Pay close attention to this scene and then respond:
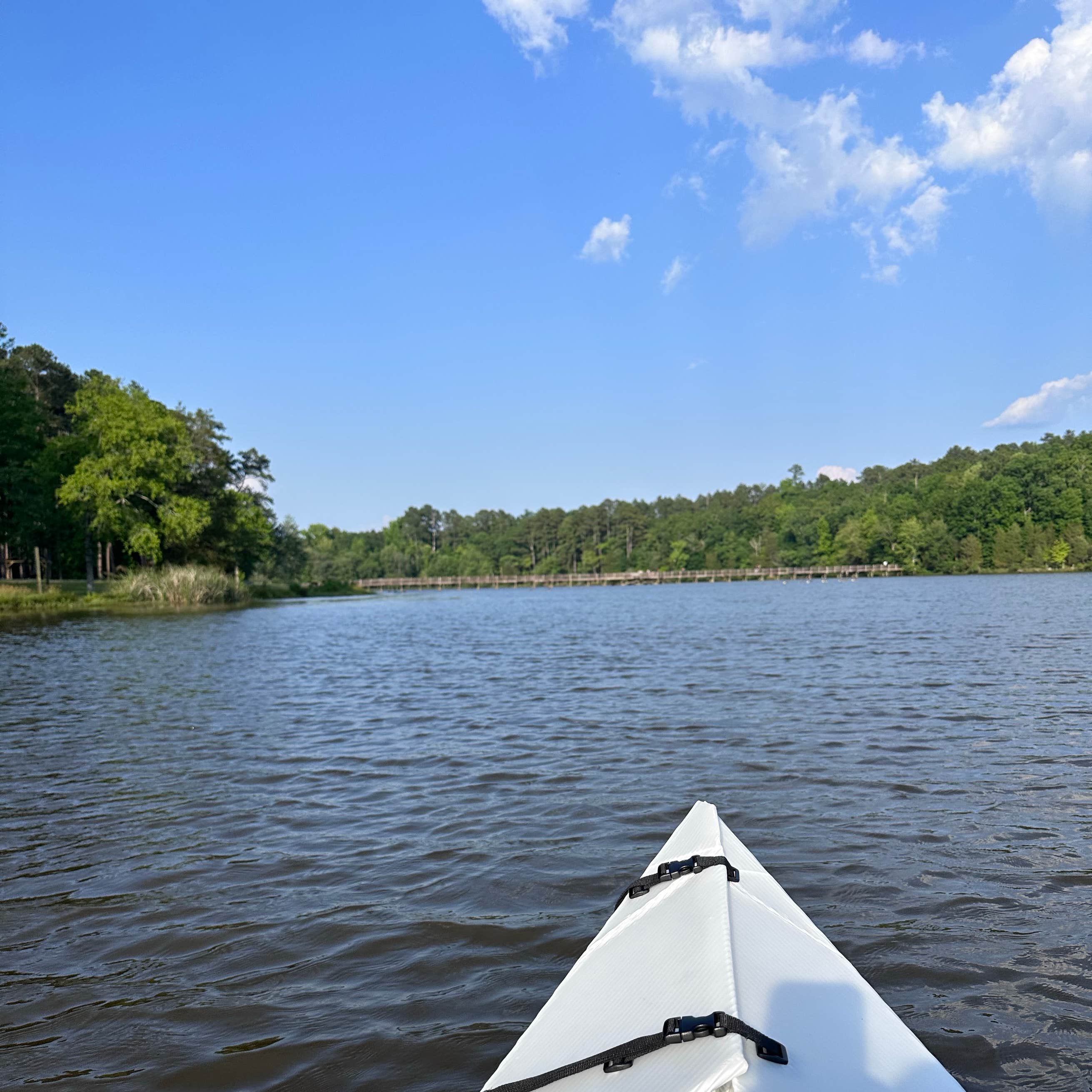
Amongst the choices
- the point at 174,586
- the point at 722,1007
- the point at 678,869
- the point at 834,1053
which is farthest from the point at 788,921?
the point at 174,586

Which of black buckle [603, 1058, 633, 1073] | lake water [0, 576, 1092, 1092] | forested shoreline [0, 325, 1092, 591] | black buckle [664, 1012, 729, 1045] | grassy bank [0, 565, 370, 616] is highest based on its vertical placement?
forested shoreline [0, 325, 1092, 591]

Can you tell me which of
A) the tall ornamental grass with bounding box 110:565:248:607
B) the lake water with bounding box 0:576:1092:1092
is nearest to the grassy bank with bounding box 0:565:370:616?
the tall ornamental grass with bounding box 110:565:248:607

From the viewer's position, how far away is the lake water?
3.56 metres

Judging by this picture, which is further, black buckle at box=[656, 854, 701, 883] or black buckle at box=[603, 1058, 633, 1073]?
black buckle at box=[656, 854, 701, 883]

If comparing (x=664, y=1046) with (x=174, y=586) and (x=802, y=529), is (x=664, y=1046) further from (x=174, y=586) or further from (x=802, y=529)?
(x=802, y=529)

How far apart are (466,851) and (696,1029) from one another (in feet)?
12.6

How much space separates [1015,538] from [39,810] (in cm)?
11764

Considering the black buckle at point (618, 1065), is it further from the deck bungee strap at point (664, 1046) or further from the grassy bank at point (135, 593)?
the grassy bank at point (135, 593)

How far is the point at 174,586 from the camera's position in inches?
1690

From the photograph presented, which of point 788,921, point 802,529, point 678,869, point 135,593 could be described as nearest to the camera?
point 788,921

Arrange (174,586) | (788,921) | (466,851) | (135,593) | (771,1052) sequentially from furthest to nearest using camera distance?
(135,593)
(174,586)
(466,851)
(788,921)
(771,1052)

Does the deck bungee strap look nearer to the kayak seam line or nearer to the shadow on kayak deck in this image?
the shadow on kayak deck

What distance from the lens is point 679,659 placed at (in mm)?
17953

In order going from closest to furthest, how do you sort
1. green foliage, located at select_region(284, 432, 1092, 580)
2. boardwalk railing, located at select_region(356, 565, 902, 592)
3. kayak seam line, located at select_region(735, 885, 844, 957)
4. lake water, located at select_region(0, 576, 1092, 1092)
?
kayak seam line, located at select_region(735, 885, 844, 957)
lake water, located at select_region(0, 576, 1092, 1092)
green foliage, located at select_region(284, 432, 1092, 580)
boardwalk railing, located at select_region(356, 565, 902, 592)
